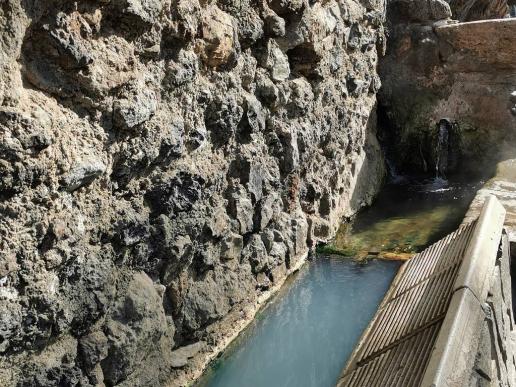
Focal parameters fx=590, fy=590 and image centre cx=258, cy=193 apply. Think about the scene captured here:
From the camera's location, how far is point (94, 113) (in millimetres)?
2928

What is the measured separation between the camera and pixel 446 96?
26.0 feet

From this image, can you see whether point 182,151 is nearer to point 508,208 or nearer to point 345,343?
point 345,343

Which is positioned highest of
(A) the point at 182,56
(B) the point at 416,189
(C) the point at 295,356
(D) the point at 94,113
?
(A) the point at 182,56

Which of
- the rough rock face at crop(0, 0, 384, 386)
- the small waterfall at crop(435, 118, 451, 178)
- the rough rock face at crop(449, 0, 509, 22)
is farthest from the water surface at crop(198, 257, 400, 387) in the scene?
the rough rock face at crop(449, 0, 509, 22)

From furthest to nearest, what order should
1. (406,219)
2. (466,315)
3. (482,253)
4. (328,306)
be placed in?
1. (406,219)
2. (328,306)
3. (482,253)
4. (466,315)

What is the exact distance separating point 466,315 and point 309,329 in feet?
6.35

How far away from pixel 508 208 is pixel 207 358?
3125mm

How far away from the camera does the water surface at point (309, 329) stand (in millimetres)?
3971

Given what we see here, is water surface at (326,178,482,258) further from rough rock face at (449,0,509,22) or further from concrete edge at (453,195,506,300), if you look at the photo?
rough rock face at (449,0,509,22)

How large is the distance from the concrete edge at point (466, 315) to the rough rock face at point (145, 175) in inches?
63.5

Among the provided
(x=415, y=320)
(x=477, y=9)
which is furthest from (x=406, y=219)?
(x=477, y=9)

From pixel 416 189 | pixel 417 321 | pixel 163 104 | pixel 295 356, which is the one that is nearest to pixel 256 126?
pixel 163 104

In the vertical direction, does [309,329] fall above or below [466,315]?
below

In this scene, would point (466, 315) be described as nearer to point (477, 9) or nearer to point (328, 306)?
point (328, 306)
